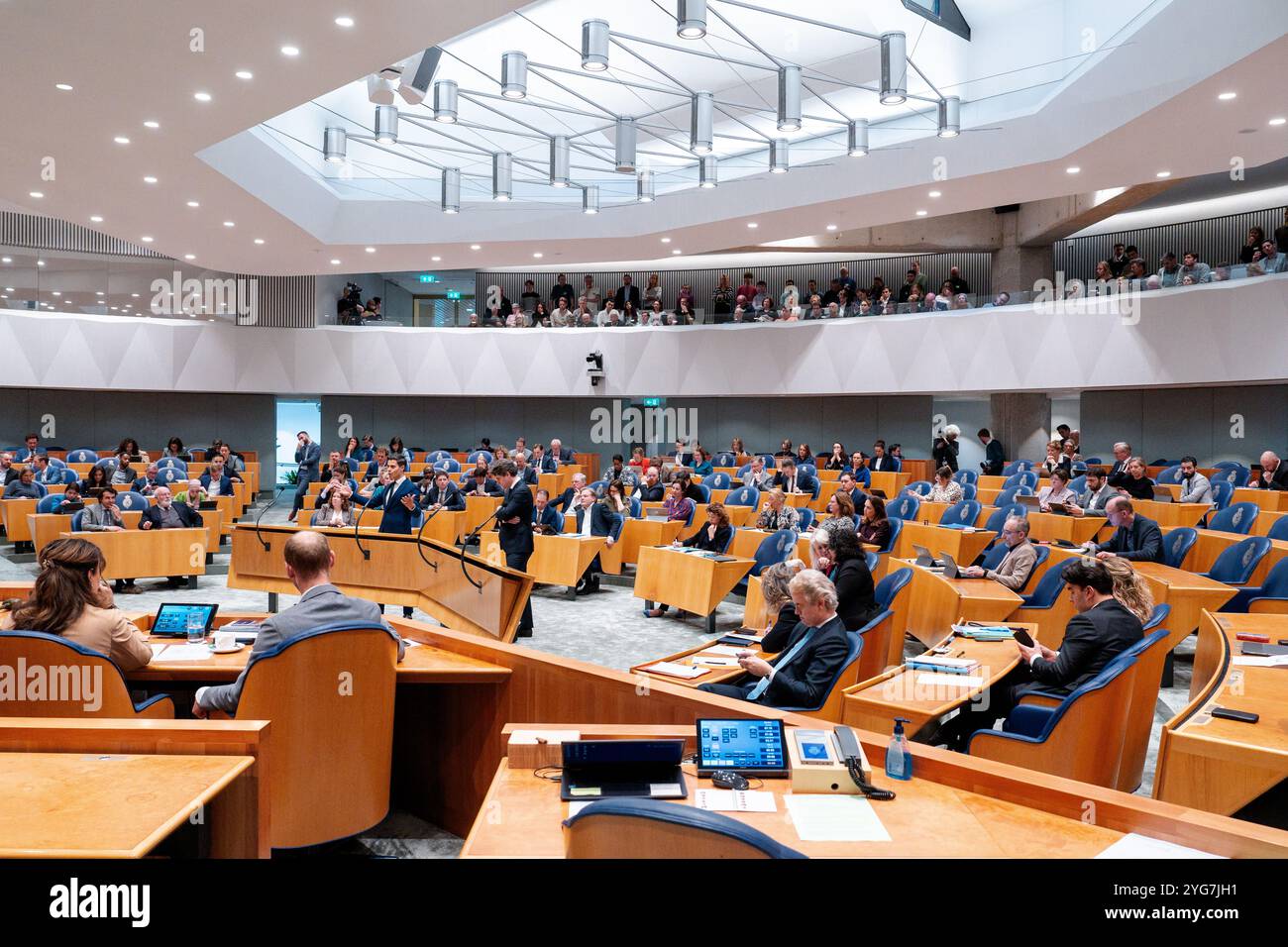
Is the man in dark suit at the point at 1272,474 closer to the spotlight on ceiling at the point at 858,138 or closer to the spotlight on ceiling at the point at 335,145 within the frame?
the spotlight on ceiling at the point at 858,138

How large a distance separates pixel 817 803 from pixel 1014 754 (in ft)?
5.46

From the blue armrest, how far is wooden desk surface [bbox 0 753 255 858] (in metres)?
3.25

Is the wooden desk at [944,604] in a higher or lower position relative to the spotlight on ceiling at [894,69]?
lower

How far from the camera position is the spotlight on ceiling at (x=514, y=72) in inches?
384

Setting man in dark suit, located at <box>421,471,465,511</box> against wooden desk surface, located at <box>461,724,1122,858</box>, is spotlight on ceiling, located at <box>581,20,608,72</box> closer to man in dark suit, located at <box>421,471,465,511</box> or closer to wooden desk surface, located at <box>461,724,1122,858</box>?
man in dark suit, located at <box>421,471,465,511</box>

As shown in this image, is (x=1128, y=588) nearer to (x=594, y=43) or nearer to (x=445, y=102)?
(x=594, y=43)

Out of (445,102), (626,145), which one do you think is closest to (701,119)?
(626,145)

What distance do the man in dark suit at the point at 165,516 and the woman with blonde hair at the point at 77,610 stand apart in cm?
636

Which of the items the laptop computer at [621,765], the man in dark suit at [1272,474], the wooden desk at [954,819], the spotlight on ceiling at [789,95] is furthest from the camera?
the man in dark suit at [1272,474]

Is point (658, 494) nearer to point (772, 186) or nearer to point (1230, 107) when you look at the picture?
point (772, 186)

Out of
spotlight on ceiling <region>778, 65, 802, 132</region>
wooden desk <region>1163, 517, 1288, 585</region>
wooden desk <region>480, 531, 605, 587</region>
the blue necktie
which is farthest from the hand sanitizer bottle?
spotlight on ceiling <region>778, 65, 802, 132</region>

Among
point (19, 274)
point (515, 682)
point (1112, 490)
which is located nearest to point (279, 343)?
point (19, 274)

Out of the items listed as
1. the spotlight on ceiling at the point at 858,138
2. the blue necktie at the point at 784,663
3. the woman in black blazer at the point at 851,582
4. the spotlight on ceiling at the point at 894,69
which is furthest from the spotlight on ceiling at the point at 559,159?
the blue necktie at the point at 784,663

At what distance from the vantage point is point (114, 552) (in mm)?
8984
